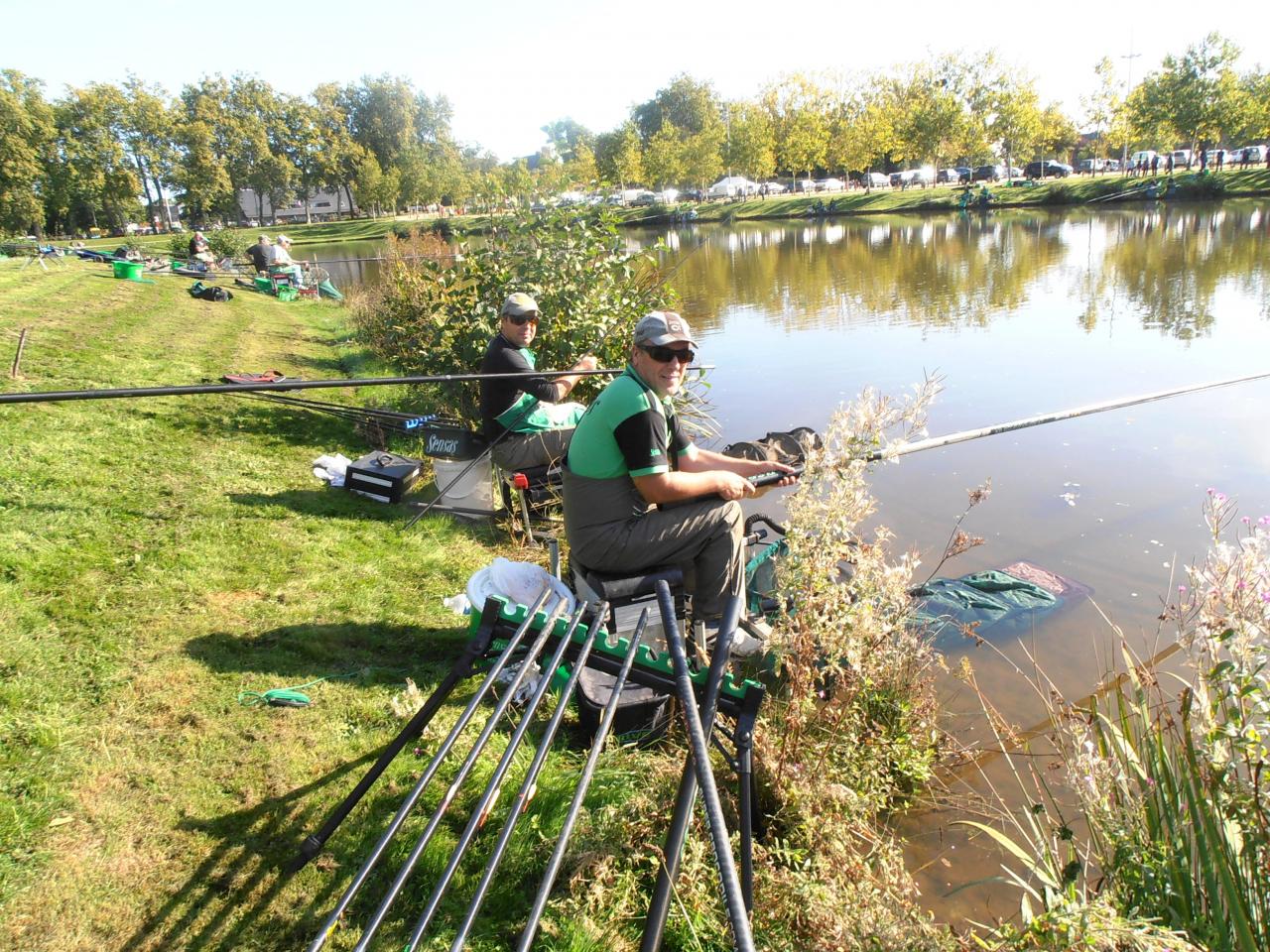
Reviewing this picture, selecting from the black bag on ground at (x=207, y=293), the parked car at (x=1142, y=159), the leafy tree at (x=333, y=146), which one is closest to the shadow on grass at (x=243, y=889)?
the black bag on ground at (x=207, y=293)

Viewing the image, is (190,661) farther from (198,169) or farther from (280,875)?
(198,169)

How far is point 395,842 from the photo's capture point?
2783mm

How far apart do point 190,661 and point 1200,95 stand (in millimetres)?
51993

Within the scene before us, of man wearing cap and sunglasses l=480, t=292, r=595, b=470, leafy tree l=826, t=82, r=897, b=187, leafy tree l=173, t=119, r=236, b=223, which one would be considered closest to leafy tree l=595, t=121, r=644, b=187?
leafy tree l=826, t=82, r=897, b=187

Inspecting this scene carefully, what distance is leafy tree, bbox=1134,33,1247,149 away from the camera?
1586 inches

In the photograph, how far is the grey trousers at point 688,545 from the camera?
3480 mm

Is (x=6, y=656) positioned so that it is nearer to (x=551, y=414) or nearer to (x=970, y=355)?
(x=551, y=414)

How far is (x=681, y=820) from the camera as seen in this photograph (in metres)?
2.01

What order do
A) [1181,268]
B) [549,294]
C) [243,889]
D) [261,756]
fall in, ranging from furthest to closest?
[1181,268]
[549,294]
[261,756]
[243,889]

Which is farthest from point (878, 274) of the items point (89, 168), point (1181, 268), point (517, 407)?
point (89, 168)

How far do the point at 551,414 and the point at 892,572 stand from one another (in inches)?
133

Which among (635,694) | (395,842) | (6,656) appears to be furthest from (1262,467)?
(6,656)

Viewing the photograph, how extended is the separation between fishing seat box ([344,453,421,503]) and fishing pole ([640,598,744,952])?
4.03m

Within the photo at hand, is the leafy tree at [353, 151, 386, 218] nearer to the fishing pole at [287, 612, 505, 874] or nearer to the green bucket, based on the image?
the green bucket
